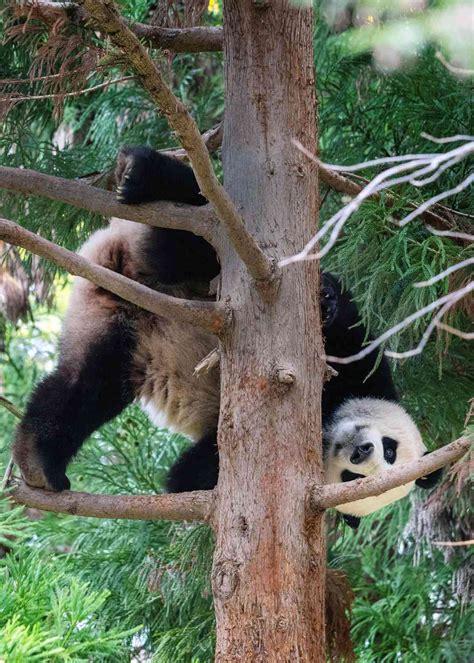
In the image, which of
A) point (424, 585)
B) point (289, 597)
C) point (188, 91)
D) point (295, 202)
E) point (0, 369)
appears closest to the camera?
point (289, 597)

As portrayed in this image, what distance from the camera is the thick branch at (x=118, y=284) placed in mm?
2072

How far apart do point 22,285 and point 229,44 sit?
9.38ft

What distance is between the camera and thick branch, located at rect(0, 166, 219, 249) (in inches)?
95.9

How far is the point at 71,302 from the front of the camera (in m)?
3.09

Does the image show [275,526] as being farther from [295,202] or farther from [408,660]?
[408,660]

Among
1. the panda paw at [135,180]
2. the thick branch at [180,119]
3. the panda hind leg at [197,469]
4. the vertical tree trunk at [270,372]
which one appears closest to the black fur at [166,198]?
the panda paw at [135,180]

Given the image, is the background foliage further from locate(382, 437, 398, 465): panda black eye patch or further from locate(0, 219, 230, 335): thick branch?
locate(0, 219, 230, 335): thick branch

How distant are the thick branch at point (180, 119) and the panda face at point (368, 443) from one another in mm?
923

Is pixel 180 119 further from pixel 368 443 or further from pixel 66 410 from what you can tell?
pixel 368 443

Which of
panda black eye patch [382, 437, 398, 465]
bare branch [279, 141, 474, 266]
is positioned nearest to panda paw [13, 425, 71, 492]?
panda black eye patch [382, 437, 398, 465]

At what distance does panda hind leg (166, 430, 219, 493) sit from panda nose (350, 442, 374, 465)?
470mm

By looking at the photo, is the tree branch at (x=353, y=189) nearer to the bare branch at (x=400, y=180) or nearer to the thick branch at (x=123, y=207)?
the thick branch at (x=123, y=207)

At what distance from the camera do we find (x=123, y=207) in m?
2.44

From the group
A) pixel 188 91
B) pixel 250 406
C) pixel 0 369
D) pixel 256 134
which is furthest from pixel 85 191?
pixel 0 369
